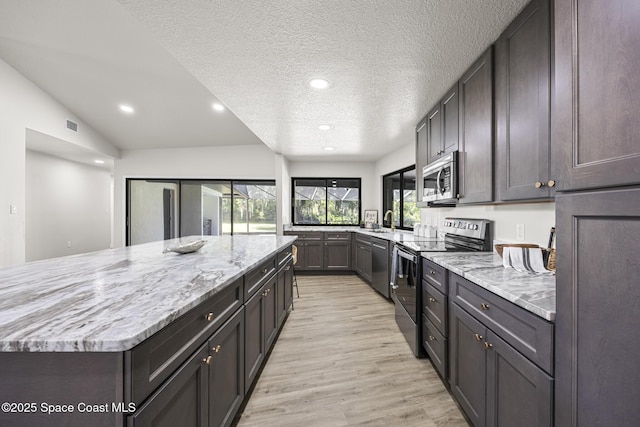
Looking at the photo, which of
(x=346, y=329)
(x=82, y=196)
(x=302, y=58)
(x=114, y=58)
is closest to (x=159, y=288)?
(x=302, y=58)

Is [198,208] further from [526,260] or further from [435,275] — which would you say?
[526,260]

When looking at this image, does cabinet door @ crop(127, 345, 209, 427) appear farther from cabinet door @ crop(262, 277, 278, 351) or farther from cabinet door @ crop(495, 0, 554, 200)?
cabinet door @ crop(495, 0, 554, 200)

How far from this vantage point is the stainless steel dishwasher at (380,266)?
3531mm

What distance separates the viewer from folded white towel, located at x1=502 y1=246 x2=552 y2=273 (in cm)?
141

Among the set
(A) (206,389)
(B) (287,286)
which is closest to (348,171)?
(B) (287,286)

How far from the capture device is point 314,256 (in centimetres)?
505

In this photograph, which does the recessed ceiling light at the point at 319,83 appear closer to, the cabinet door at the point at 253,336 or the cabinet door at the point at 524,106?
the cabinet door at the point at 524,106

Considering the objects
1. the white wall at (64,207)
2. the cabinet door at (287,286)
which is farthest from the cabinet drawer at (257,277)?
the white wall at (64,207)

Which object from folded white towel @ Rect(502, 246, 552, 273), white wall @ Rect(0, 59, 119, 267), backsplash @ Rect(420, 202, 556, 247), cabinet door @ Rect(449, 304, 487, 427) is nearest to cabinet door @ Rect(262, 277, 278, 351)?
cabinet door @ Rect(449, 304, 487, 427)

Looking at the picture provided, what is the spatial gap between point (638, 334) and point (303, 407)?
1.60m

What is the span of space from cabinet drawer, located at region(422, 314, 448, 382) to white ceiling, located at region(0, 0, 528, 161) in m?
1.91

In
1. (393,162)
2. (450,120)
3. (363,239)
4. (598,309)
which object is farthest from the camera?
(393,162)

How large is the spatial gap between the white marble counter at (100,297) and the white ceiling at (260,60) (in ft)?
4.51

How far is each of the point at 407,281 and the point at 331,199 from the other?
3626 mm
